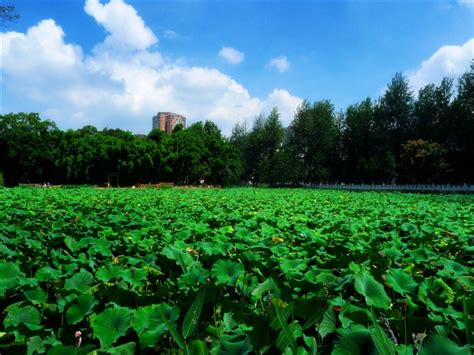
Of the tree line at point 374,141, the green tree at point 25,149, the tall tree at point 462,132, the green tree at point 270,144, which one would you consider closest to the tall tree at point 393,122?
the tree line at point 374,141

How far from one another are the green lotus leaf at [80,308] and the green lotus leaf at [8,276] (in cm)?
36

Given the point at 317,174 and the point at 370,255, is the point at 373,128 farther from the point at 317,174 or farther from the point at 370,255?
the point at 370,255

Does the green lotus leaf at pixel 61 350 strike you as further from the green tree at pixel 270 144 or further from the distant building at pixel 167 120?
the distant building at pixel 167 120

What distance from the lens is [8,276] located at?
4.77ft

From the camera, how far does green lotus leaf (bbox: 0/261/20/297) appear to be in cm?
139

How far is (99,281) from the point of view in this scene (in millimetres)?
1641

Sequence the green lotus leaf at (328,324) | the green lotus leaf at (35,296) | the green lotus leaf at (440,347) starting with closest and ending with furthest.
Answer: the green lotus leaf at (440,347), the green lotus leaf at (328,324), the green lotus leaf at (35,296)

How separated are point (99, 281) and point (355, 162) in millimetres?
40996

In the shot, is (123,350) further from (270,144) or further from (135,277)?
(270,144)

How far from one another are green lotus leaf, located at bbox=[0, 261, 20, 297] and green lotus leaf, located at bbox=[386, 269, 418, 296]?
1.39m

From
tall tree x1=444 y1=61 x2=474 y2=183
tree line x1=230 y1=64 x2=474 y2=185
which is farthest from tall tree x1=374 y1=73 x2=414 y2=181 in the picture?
tall tree x1=444 y1=61 x2=474 y2=183

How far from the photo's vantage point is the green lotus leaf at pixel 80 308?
1160 mm

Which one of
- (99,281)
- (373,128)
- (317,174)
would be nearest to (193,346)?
(99,281)

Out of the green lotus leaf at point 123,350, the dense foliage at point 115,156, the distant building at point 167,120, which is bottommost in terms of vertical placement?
the green lotus leaf at point 123,350
